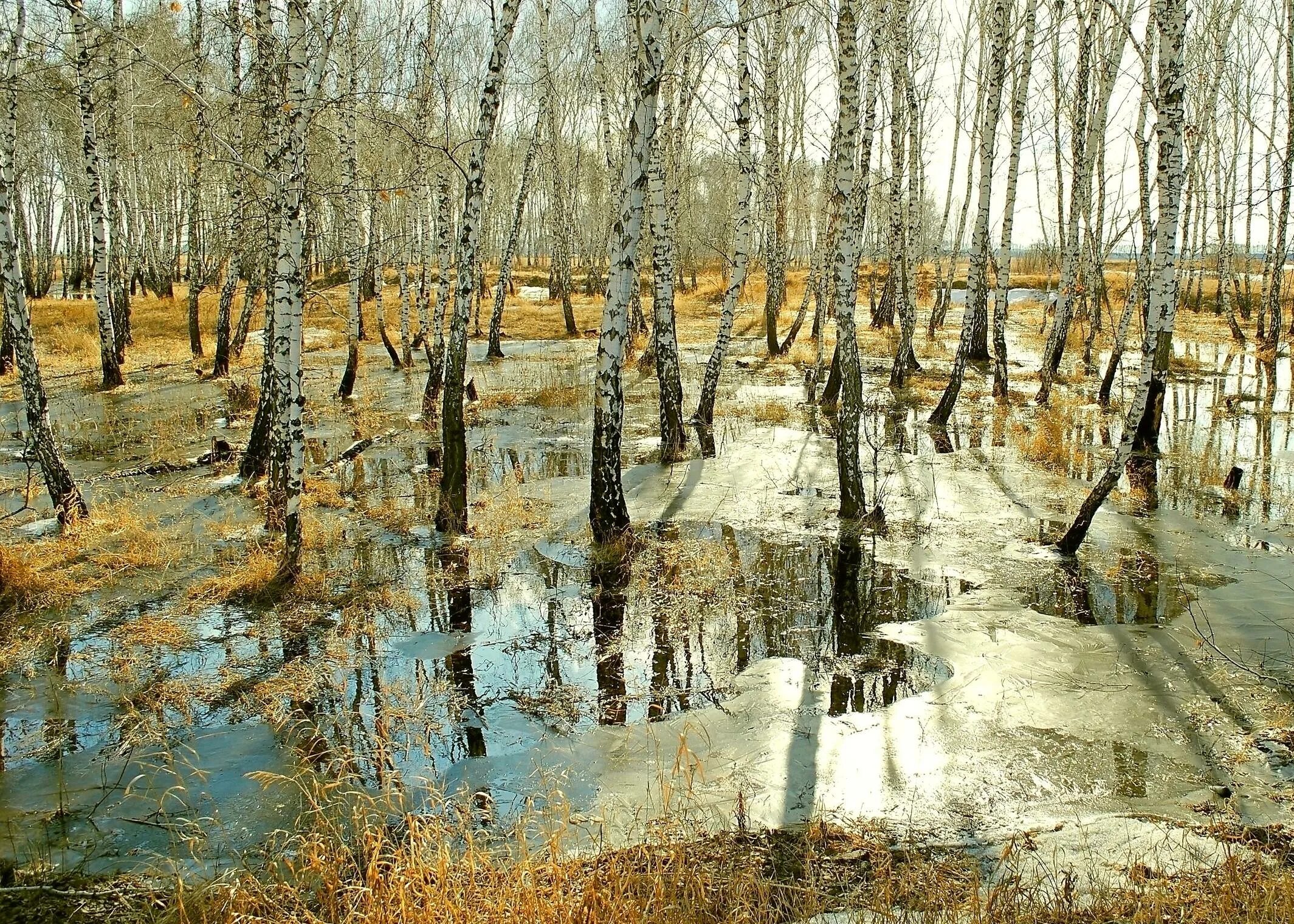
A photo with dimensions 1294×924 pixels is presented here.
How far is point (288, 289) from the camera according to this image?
26.1ft

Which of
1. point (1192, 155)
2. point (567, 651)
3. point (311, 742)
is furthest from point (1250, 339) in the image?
point (311, 742)

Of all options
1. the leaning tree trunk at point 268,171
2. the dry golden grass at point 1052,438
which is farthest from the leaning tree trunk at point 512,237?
the dry golden grass at point 1052,438

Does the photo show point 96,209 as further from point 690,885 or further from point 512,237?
point 690,885

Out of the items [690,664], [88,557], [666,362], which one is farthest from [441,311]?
[690,664]

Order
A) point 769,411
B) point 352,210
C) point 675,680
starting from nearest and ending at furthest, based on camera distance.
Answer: point 675,680
point 769,411
point 352,210

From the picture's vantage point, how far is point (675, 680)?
650 cm

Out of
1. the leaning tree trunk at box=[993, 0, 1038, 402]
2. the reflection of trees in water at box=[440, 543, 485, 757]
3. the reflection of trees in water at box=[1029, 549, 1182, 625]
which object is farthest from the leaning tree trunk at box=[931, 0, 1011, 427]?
the reflection of trees in water at box=[440, 543, 485, 757]

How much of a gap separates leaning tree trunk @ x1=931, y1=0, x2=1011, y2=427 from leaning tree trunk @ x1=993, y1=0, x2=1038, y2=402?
1144mm

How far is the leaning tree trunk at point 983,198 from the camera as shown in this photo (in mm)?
12828

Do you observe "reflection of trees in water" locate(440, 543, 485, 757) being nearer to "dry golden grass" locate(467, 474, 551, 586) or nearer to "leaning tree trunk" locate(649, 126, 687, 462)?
"dry golden grass" locate(467, 474, 551, 586)

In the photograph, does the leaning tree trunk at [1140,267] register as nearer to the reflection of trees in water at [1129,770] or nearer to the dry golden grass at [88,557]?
the reflection of trees in water at [1129,770]

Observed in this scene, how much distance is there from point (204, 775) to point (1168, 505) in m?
10.0

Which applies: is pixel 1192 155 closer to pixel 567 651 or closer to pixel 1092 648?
pixel 1092 648

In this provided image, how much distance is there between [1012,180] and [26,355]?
51.1 feet
